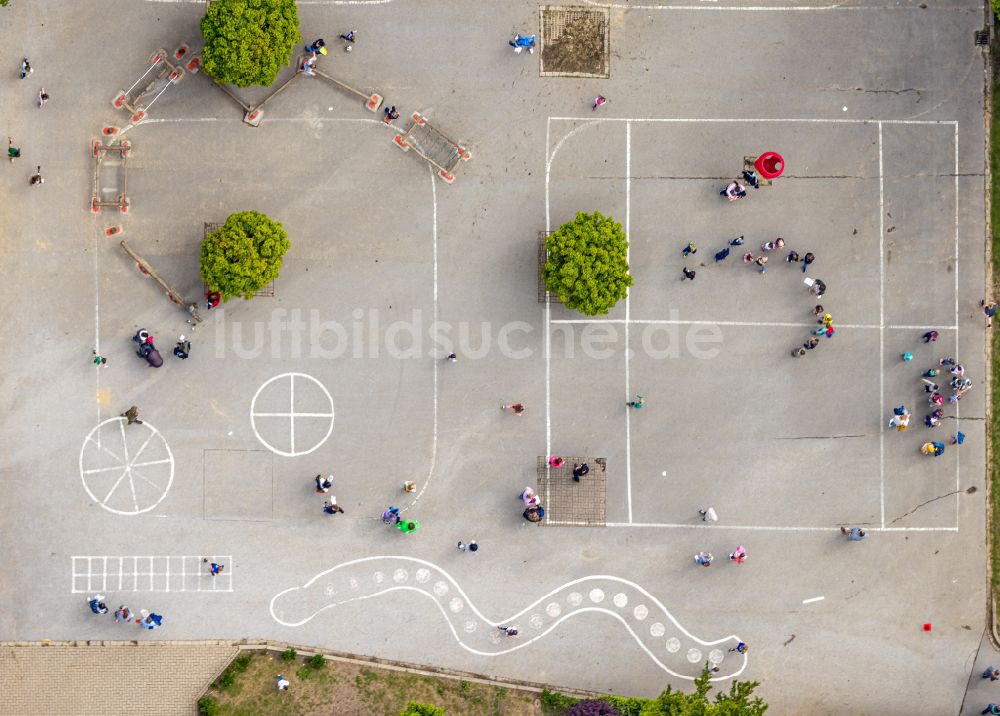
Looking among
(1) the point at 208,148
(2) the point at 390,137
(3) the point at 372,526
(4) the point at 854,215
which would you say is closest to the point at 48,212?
(1) the point at 208,148

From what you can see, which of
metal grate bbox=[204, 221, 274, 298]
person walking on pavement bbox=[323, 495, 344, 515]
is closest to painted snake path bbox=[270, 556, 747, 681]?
person walking on pavement bbox=[323, 495, 344, 515]

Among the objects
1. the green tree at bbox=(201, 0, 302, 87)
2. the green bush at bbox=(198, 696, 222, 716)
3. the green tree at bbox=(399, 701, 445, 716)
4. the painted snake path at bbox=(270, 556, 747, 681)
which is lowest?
the green bush at bbox=(198, 696, 222, 716)

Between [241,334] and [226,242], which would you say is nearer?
[226,242]

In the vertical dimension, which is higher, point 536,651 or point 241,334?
point 241,334

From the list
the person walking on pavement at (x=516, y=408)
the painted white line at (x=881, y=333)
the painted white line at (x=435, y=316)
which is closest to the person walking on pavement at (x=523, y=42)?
the painted white line at (x=435, y=316)

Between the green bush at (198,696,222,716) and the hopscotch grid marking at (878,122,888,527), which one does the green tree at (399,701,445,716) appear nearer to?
the green bush at (198,696,222,716)

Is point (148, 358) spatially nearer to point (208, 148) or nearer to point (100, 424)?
point (100, 424)
